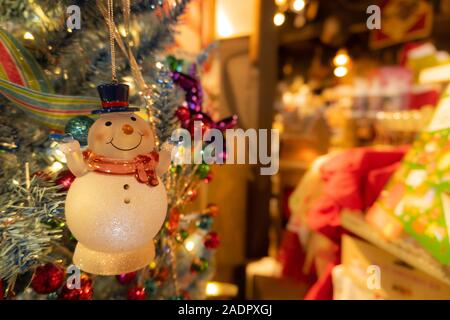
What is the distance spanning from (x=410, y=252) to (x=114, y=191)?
49 cm

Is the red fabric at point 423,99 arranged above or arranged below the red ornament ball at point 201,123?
above

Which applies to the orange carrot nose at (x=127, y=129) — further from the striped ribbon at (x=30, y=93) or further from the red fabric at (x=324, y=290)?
the red fabric at (x=324, y=290)

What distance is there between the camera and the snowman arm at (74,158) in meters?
0.37

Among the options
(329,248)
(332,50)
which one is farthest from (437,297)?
(332,50)

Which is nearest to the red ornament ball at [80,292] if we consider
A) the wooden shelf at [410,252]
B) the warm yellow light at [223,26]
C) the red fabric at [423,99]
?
the wooden shelf at [410,252]

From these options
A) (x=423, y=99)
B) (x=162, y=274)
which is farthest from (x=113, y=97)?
(x=423, y=99)

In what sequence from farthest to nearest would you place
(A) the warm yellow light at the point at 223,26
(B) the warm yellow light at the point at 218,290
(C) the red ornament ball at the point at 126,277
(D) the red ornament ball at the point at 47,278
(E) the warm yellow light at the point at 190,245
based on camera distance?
(A) the warm yellow light at the point at 223,26
(B) the warm yellow light at the point at 218,290
(E) the warm yellow light at the point at 190,245
(C) the red ornament ball at the point at 126,277
(D) the red ornament ball at the point at 47,278

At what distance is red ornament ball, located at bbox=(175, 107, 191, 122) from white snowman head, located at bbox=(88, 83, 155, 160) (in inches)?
6.2

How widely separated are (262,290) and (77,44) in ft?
2.83

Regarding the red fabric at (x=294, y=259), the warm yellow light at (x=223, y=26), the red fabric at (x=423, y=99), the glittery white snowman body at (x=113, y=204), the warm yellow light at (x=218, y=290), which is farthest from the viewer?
the red fabric at (x=423, y=99)

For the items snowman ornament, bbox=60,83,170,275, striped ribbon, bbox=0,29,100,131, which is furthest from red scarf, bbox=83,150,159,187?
striped ribbon, bbox=0,29,100,131

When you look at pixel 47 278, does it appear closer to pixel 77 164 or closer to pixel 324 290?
pixel 77 164

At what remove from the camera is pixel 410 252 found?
58cm

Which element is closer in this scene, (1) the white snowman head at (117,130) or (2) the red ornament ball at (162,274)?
(1) the white snowman head at (117,130)
